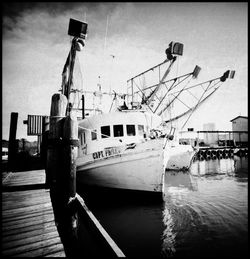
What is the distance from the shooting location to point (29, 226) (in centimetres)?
338

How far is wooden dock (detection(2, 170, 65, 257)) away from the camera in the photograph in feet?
8.93

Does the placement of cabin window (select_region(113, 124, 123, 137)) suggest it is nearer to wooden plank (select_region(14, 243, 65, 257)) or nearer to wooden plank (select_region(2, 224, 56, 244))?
wooden plank (select_region(2, 224, 56, 244))

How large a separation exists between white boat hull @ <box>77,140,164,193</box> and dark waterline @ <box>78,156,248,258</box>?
83 centimetres

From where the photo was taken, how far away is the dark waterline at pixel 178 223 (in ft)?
16.3

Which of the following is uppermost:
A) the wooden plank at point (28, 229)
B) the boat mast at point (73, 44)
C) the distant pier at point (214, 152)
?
the boat mast at point (73, 44)

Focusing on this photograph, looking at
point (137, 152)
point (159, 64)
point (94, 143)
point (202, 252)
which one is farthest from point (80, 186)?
point (159, 64)

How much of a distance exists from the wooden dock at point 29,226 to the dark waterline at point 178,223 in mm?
2847

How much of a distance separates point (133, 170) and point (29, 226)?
5.84 m

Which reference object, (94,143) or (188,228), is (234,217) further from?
(94,143)

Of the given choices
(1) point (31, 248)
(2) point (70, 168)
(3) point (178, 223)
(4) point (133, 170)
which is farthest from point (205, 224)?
(1) point (31, 248)

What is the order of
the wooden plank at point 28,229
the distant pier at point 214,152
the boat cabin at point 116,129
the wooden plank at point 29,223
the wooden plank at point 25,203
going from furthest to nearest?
the distant pier at point 214,152
the boat cabin at point 116,129
the wooden plank at point 25,203
the wooden plank at point 29,223
the wooden plank at point 28,229

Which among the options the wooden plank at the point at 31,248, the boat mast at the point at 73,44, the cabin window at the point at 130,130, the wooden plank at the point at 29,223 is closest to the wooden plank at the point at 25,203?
the wooden plank at the point at 29,223

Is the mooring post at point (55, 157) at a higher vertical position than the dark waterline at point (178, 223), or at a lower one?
higher

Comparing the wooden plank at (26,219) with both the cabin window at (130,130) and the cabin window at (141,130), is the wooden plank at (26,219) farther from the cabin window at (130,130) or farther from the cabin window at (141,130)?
the cabin window at (141,130)
